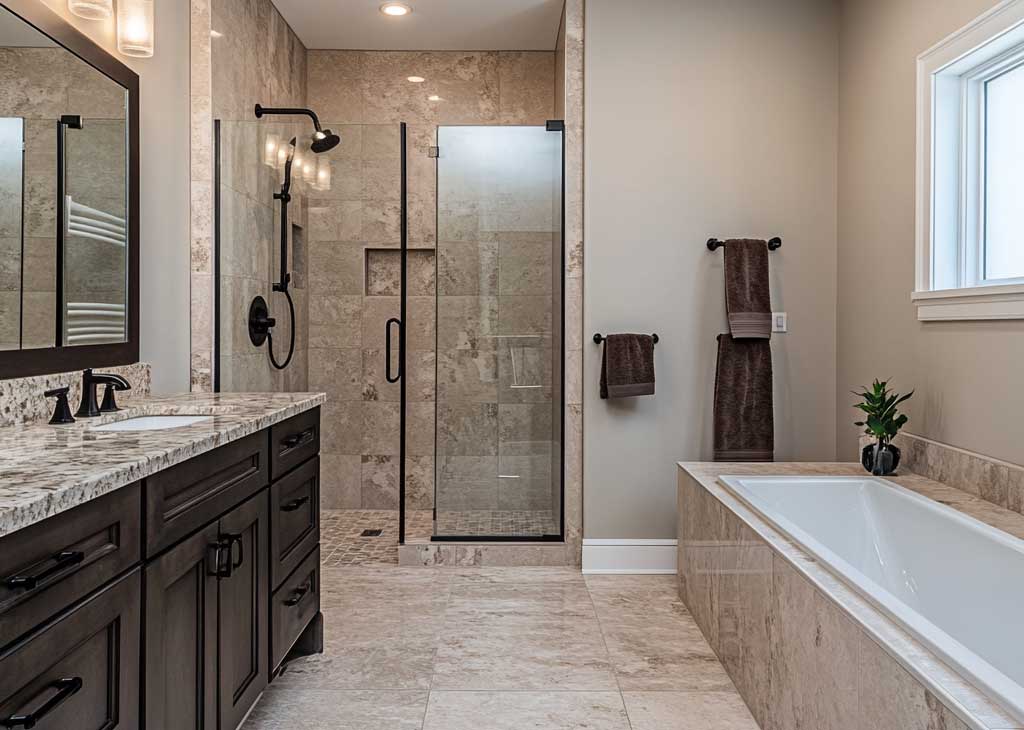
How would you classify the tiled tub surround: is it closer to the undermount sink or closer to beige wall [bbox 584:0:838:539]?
beige wall [bbox 584:0:838:539]

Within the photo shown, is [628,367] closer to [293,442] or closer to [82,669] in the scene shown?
[293,442]

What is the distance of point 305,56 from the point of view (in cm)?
491

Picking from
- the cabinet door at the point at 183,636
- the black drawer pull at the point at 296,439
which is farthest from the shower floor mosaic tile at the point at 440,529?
the cabinet door at the point at 183,636

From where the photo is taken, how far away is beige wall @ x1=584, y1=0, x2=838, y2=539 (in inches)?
149

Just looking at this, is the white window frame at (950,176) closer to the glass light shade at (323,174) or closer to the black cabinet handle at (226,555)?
the black cabinet handle at (226,555)

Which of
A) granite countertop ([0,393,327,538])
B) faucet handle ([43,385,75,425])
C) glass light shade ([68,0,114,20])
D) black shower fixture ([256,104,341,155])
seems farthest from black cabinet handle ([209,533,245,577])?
black shower fixture ([256,104,341,155])

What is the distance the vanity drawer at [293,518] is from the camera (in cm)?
231

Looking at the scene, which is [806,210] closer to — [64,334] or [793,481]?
[793,481]

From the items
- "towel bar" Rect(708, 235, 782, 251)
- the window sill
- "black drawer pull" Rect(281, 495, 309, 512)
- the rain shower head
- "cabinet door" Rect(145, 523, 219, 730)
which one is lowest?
"cabinet door" Rect(145, 523, 219, 730)

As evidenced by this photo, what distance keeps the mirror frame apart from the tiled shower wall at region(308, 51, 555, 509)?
6.41ft

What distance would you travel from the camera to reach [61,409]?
216 cm

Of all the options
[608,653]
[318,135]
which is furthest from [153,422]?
[318,135]

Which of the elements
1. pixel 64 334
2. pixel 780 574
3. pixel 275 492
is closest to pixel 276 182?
pixel 64 334

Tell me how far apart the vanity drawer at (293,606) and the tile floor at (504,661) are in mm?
178
